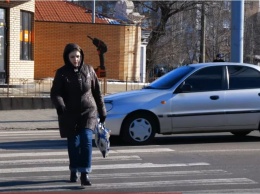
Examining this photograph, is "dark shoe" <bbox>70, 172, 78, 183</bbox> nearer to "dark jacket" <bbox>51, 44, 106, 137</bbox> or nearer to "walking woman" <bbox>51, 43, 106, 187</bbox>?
"walking woman" <bbox>51, 43, 106, 187</bbox>

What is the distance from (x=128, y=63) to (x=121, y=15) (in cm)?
560

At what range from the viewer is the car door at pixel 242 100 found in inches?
511

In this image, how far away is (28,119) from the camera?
19.4m

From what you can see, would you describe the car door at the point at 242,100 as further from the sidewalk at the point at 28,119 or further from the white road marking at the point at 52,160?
the sidewalk at the point at 28,119

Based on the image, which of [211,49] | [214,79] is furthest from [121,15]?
[214,79]

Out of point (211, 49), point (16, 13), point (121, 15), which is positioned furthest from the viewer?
point (211, 49)

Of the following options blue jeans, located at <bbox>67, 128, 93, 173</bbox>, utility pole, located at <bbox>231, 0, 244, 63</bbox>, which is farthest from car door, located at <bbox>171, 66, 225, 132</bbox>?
utility pole, located at <bbox>231, 0, 244, 63</bbox>

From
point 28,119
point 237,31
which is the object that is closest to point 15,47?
point 28,119

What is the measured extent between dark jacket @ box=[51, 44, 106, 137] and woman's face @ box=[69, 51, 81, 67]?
2.0 inches

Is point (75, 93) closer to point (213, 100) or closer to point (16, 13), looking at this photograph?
point (213, 100)

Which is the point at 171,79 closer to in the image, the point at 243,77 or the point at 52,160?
the point at 243,77

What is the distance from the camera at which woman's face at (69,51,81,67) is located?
28.0 ft

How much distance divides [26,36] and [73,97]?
20.0 meters

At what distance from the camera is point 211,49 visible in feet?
155
